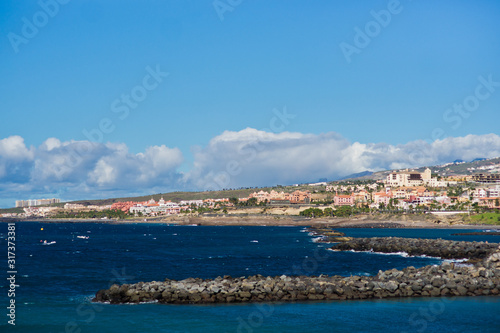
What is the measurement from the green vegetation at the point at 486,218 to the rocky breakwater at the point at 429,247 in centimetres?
7481

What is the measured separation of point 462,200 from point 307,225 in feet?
186

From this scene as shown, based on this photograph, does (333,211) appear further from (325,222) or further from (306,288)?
(306,288)

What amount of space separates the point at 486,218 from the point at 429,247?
8807cm

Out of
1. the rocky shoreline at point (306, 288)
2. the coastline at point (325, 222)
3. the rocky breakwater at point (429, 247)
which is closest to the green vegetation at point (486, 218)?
the coastline at point (325, 222)

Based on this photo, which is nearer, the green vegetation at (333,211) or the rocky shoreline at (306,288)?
the rocky shoreline at (306,288)

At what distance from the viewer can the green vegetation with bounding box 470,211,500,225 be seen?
13300cm

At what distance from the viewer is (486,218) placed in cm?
13775

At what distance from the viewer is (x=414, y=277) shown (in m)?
32.1

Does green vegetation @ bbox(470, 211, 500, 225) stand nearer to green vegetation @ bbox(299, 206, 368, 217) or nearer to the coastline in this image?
the coastline

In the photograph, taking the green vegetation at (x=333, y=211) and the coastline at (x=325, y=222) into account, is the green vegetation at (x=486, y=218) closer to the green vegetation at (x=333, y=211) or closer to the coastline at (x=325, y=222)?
the coastline at (x=325, y=222)

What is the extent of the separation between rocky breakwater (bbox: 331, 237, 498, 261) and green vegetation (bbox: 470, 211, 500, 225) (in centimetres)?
7481

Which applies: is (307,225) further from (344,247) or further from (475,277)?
(475,277)

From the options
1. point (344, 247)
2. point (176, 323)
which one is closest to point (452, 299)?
point (176, 323)

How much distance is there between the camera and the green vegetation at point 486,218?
436 ft
